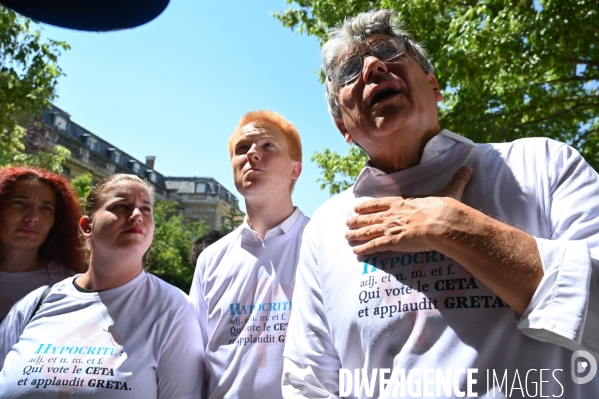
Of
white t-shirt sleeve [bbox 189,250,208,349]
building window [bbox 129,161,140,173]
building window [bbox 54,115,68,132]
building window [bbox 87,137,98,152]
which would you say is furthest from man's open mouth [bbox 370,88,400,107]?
building window [bbox 129,161,140,173]

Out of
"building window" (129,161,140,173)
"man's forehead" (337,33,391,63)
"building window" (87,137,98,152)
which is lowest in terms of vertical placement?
"man's forehead" (337,33,391,63)

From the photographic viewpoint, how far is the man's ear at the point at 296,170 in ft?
10.2

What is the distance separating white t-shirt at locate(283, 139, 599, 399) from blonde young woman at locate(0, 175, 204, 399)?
30.4 inches

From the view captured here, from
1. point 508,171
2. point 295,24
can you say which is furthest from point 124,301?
point 295,24

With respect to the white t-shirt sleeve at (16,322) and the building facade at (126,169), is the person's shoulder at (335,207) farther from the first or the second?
the building facade at (126,169)

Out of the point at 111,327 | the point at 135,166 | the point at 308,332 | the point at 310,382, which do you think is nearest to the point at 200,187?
the point at 135,166

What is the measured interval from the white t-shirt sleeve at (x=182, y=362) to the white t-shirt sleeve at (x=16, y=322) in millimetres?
802

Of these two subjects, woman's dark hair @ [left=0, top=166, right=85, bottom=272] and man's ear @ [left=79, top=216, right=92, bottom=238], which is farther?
woman's dark hair @ [left=0, top=166, right=85, bottom=272]

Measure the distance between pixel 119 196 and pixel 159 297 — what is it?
620 mm

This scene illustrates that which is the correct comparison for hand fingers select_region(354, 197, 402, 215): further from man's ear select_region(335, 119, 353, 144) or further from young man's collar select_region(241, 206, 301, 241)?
young man's collar select_region(241, 206, 301, 241)

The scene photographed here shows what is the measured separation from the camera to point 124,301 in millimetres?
2508

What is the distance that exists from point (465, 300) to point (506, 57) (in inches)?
212

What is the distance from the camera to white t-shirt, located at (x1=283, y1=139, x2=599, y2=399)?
1.26 meters

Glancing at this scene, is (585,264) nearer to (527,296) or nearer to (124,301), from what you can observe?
(527,296)
